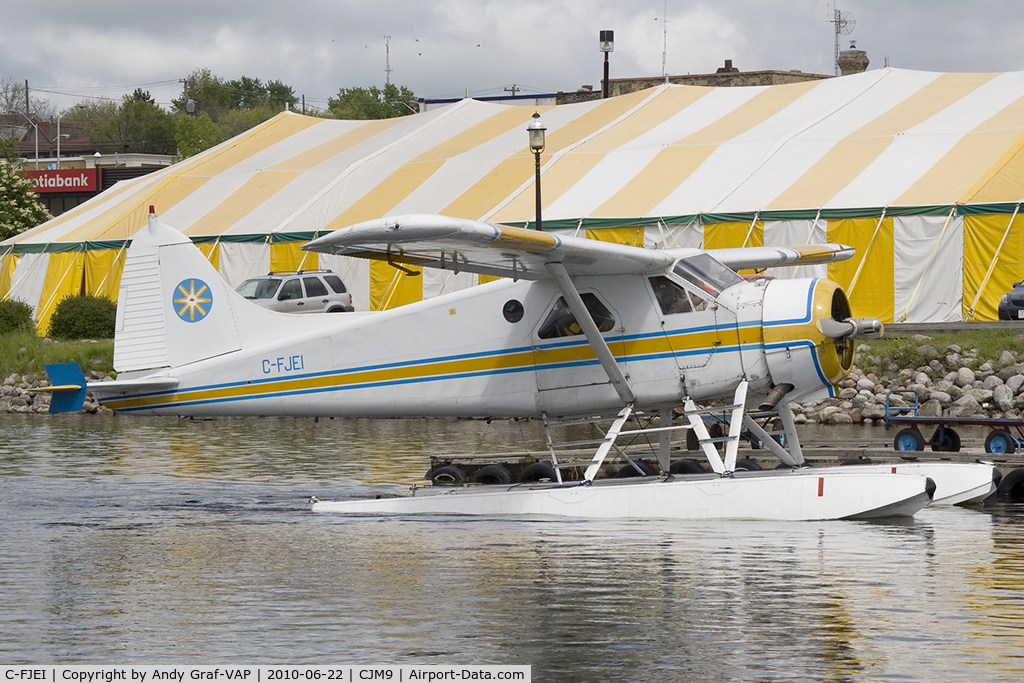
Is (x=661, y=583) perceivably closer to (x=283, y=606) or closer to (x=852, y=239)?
(x=283, y=606)

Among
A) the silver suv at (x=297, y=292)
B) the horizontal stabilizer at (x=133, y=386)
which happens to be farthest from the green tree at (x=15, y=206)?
the horizontal stabilizer at (x=133, y=386)

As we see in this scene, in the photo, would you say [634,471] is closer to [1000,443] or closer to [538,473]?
[538,473]

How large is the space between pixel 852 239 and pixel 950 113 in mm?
5310

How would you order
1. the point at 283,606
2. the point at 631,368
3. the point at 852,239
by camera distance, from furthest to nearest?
the point at 852,239, the point at 631,368, the point at 283,606

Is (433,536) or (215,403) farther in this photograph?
(215,403)

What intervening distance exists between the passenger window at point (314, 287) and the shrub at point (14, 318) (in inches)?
321

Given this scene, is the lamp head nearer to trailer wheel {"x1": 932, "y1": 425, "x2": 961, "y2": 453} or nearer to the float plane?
the float plane

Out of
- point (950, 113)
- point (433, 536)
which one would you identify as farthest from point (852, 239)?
point (433, 536)

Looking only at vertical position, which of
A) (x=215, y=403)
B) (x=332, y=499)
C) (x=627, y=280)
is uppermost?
(x=627, y=280)

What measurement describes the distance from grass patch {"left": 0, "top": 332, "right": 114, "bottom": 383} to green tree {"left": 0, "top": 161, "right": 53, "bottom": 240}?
66.9 feet

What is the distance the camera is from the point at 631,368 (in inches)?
516

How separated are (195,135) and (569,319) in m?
112

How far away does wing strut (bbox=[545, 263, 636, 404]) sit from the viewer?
41.7ft

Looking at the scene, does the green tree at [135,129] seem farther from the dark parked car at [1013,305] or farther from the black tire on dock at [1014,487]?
the black tire on dock at [1014,487]
